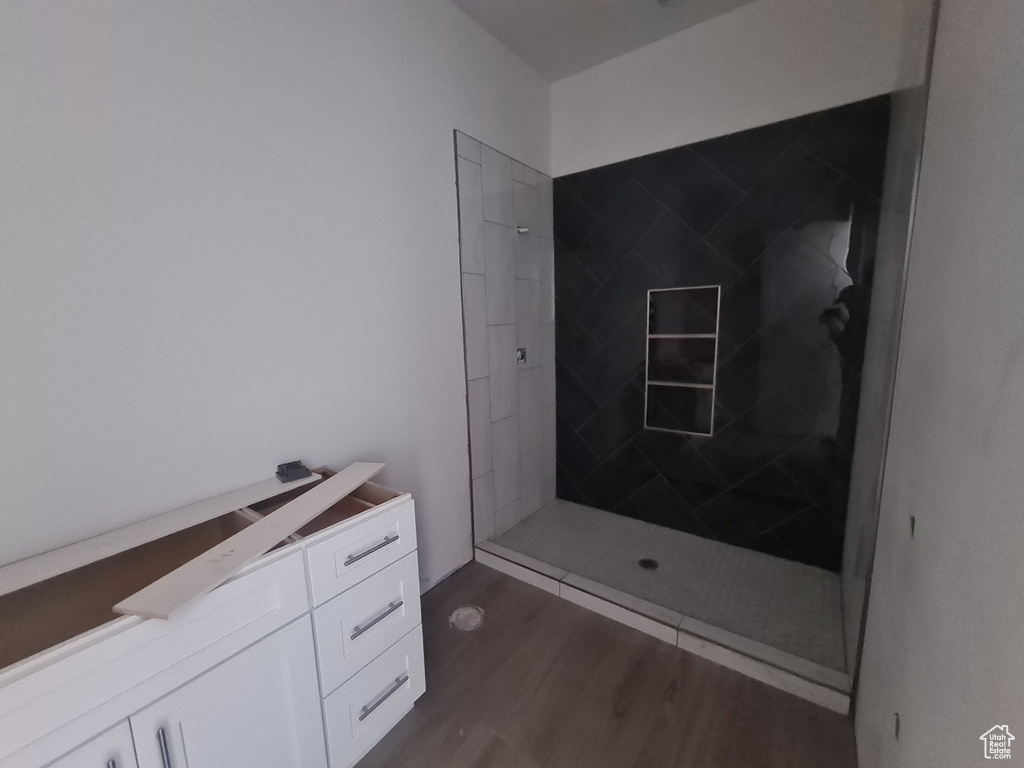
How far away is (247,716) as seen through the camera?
96 centimetres

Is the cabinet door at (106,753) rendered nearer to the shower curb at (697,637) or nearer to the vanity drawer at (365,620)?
the vanity drawer at (365,620)

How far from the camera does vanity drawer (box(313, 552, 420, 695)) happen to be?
1128 mm

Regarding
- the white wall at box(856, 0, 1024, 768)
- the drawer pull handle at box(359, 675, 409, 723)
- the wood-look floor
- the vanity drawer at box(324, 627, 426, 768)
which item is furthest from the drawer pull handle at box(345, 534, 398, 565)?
the white wall at box(856, 0, 1024, 768)

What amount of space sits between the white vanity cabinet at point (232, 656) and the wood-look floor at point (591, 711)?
19 cm

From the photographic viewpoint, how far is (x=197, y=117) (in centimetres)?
118

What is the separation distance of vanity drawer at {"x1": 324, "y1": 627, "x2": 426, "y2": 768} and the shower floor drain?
37cm

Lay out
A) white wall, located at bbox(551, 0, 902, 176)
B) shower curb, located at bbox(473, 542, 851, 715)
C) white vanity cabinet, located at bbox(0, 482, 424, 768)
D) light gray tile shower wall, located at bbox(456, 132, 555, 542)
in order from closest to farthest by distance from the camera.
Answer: white vanity cabinet, located at bbox(0, 482, 424, 768) < shower curb, located at bbox(473, 542, 851, 715) < white wall, located at bbox(551, 0, 902, 176) < light gray tile shower wall, located at bbox(456, 132, 555, 542)

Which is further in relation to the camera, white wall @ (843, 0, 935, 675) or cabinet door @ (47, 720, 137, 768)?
white wall @ (843, 0, 935, 675)

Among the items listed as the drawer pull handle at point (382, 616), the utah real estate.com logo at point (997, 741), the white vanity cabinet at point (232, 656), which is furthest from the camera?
the drawer pull handle at point (382, 616)

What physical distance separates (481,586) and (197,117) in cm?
220

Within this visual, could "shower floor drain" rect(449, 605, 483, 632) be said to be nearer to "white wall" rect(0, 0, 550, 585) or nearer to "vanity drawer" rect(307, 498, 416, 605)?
"white wall" rect(0, 0, 550, 585)

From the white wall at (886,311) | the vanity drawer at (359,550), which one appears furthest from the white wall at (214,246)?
the white wall at (886,311)

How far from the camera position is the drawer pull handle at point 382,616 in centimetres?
120

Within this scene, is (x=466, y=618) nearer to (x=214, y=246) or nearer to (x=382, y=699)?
(x=382, y=699)
